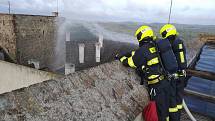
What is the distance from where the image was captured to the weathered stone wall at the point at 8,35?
38.4ft

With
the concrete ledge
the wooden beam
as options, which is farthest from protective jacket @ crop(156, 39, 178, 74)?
the concrete ledge

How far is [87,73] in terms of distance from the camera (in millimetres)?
2920

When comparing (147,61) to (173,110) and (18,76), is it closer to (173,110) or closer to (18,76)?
(173,110)

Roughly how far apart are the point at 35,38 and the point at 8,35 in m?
1.75

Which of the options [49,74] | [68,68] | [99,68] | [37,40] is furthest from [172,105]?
[37,40]

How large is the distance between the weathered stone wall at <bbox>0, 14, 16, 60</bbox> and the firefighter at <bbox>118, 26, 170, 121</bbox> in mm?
9391

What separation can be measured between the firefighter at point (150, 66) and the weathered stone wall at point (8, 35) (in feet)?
30.8

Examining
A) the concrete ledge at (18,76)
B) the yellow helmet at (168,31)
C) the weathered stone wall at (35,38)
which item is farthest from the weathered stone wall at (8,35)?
the yellow helmet at (168,31)

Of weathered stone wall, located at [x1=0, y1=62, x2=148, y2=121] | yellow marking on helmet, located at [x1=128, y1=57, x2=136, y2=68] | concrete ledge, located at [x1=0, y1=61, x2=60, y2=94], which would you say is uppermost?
yellow marking on helmet, located at [x1=128, y1=57, x2=136, y2=68]

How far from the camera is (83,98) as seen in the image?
2.55 metres

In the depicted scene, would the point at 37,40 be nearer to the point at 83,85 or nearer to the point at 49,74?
the point at 49,74

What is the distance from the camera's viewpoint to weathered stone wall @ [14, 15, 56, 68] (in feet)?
40.0

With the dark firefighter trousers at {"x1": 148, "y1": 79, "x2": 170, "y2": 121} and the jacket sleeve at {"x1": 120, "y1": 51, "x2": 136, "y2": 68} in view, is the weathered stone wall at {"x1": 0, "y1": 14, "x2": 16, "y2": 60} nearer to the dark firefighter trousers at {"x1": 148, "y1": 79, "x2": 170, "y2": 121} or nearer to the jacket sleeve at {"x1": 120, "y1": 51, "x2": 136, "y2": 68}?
the jacket sleeve at {"x1": 120, "y1": 51, "x2": 136, "y2": 68}

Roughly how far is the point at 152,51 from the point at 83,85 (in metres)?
1.54
